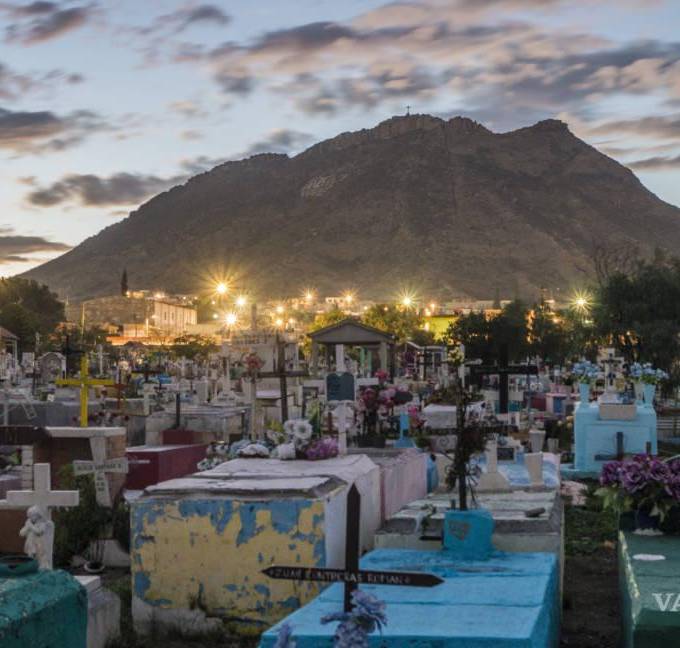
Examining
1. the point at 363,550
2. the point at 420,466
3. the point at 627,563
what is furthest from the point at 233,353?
the point at 627,563

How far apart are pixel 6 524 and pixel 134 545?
10.7 ft

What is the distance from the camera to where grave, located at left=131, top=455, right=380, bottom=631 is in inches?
384

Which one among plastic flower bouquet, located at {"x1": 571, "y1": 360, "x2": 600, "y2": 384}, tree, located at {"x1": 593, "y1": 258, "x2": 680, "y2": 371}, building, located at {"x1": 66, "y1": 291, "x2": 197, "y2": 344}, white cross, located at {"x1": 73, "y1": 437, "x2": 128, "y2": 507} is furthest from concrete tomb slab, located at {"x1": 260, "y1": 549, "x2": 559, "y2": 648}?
building, located at {"x1": 66, "y1": 291, "x2": 197, "y2": 344}

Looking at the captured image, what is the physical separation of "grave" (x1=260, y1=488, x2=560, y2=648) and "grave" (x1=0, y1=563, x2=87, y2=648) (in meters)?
1.09

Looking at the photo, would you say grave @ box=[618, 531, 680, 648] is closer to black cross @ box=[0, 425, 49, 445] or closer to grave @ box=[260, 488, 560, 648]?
grave @ box=[260, 488, 560, 648]

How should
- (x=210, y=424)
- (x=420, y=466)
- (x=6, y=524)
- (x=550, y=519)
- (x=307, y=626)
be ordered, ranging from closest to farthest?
(x=307, y=626)
(x=550, y=519)
(x=6, y=524)
(x=420, y=466)
(x=210, y=424)

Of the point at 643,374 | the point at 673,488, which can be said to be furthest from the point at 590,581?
the point at 643,374

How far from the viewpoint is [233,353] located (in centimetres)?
3803

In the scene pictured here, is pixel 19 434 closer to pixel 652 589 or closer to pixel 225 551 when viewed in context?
pixel 225 551

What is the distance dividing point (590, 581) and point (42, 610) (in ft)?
24.9

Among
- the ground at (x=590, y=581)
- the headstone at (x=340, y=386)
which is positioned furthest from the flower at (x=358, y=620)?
the headstone at (x=340, y=386)

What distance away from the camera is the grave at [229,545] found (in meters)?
9.77

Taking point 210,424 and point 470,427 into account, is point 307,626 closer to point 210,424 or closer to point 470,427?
point 470,427

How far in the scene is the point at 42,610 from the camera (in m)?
6.62
